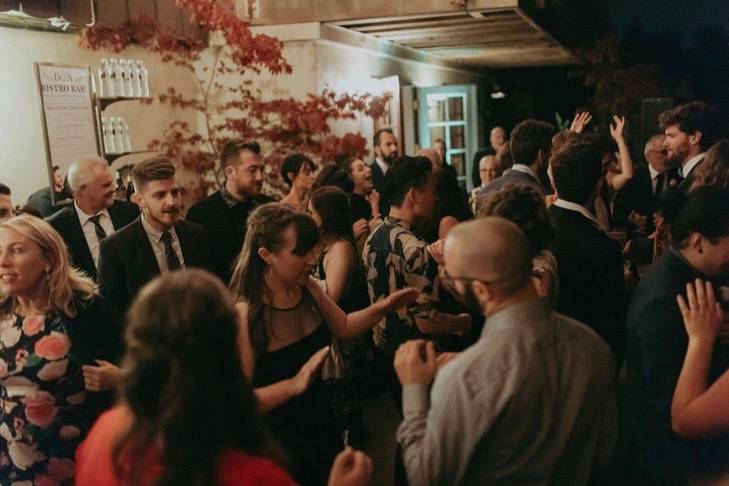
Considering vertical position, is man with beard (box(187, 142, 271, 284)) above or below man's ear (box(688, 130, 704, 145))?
below

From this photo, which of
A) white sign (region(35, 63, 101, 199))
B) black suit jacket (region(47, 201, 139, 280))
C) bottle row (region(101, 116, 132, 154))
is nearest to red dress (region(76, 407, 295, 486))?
black suit jacket (region(47, 201, 139, 280))

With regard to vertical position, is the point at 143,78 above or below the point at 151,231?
above

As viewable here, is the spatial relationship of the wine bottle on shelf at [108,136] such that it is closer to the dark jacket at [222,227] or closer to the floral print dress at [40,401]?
the dark jacket at [222,227]

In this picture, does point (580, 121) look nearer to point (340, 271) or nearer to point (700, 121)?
point (700, 121)

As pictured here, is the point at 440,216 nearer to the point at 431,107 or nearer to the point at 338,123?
the point at 338,123

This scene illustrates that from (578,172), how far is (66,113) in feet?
14.9

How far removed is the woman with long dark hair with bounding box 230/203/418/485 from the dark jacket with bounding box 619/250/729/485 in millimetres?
1180

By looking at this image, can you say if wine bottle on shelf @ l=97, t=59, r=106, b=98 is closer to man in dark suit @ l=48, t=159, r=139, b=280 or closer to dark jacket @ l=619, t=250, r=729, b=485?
man in dark suit @ l=48, t=159, r=139, b=280

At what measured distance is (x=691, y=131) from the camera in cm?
519

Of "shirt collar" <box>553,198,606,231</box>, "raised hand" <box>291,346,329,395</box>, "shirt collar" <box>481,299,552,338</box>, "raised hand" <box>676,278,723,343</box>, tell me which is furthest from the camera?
"shirt collar" <box>553,198,606,231</box>

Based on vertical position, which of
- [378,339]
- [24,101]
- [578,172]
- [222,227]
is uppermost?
[24,101]

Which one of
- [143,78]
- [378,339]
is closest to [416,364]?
[378,339]

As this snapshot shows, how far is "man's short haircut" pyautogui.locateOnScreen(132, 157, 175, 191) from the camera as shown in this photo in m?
3.95

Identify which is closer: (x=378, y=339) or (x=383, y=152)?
(x=378, y=339)
